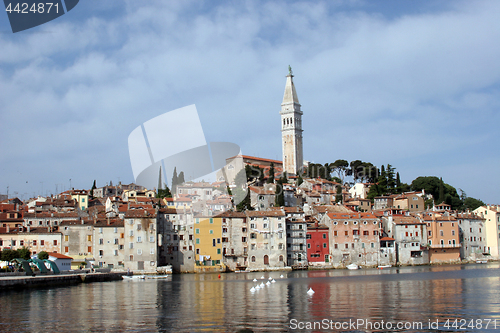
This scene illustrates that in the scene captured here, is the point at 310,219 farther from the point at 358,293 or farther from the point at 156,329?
the point at 156,329

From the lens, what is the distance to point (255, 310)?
86.8ft

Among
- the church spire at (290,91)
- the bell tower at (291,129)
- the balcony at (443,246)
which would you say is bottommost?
the balcony at (443,246)

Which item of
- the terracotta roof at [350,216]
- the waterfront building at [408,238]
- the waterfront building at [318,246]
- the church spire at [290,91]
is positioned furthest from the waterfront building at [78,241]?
the church spire at [290,91]

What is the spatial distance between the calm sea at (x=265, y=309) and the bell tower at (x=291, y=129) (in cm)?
8712

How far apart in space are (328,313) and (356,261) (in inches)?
1706

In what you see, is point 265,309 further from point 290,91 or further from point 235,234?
point 290,91

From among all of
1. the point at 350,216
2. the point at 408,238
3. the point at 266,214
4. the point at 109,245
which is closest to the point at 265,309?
the point at 109,245

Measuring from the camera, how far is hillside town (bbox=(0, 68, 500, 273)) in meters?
60.2

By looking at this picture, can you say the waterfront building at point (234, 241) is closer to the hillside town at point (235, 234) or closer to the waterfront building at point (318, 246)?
the hillside town at point (235, 234)

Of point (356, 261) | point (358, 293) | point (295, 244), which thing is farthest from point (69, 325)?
point (356, 261)

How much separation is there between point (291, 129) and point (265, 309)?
10268 cm

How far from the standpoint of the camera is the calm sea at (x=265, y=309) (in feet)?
71.0

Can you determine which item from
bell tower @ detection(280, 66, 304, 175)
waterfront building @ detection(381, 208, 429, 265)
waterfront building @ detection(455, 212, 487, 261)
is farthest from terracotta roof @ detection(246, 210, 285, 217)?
bell tower @ detection(280, 66, 304, 175)

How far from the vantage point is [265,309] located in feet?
87.8
